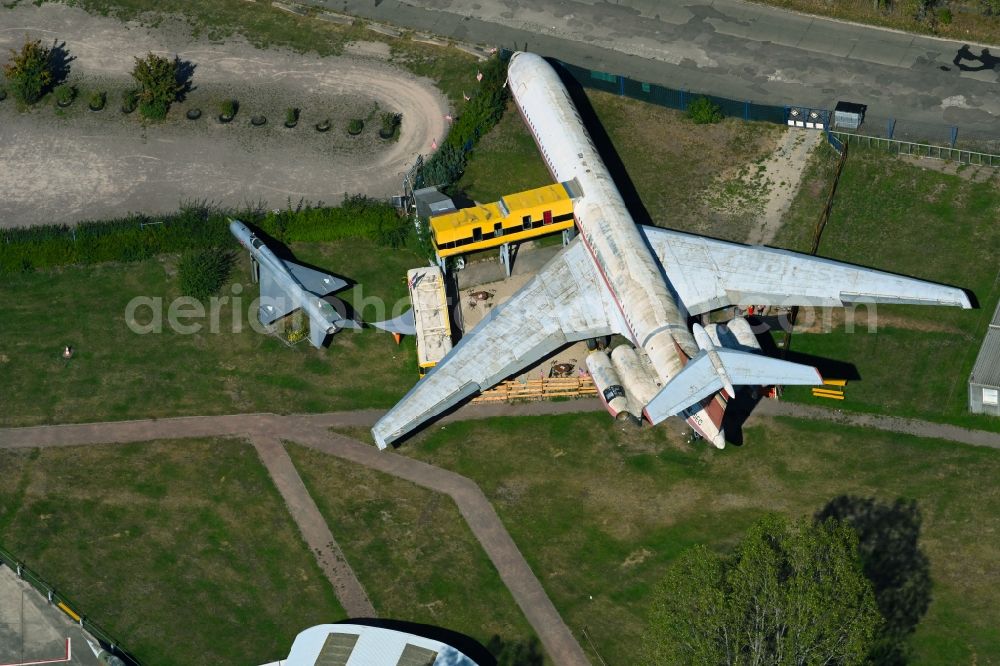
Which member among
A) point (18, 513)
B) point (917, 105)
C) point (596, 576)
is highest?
point (917, 105)

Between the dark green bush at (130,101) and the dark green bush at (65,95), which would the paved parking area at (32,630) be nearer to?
the dark green bush at (130,101)

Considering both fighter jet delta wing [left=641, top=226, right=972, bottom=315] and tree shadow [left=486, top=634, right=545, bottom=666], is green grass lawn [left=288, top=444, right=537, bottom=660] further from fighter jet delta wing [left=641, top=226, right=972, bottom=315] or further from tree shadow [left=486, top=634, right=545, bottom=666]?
fighter jet delta wing [left=641, top=226, right=972, bottom=315]

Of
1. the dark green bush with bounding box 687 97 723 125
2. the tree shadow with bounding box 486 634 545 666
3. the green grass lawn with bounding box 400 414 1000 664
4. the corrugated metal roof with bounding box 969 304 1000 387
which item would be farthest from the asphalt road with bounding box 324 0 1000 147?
the tree shadow with bounding box 486 634 545 666

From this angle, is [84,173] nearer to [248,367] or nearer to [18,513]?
[248,367]

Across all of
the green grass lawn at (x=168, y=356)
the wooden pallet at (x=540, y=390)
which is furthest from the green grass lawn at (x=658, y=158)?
the wooden pallet at (x=540, y=390)

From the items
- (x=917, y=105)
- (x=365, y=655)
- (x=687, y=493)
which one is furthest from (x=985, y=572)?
(x=917, y=105)

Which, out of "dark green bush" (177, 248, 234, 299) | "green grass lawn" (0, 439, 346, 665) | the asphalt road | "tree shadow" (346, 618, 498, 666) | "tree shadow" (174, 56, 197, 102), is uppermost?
the asphalt road

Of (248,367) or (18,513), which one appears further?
(248,367)
